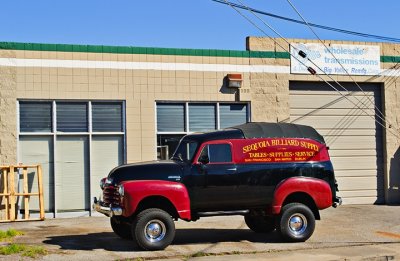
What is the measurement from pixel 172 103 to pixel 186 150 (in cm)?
625

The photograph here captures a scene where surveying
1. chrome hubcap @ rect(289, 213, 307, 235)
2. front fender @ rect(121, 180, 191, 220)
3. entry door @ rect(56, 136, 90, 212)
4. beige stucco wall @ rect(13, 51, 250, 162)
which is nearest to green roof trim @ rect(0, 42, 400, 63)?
beige stucco wall @ rect(13, 51, 250, 162)

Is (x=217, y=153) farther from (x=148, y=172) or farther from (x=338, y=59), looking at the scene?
(x=338, y=59)

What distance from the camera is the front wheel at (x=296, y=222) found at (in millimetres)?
12023

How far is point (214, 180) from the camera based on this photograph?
38.3 ft

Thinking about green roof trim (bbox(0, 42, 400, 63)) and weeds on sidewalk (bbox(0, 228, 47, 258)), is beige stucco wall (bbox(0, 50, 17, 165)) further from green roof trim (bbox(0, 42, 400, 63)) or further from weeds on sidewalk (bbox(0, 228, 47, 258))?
weeds on sidewalk (bbox(0, 228, 47, 258))

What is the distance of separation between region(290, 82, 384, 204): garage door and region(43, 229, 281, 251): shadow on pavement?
683 cm

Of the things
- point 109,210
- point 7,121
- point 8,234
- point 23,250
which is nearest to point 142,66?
point 7,121

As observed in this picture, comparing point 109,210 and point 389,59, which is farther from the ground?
point 389,59

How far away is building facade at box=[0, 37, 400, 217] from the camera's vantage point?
1706cm

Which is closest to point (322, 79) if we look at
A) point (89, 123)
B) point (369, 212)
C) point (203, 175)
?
point (369, 212)

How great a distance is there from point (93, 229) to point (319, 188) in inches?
225

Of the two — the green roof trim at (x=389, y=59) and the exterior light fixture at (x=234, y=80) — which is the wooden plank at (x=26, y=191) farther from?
the green roof trim at (x=389, y=59)

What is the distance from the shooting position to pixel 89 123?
17.4 m

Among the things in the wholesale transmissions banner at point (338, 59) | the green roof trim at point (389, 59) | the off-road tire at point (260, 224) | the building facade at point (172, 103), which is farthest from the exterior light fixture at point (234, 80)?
the off-road tire at point (260, 224)
